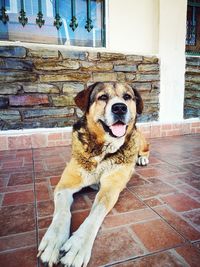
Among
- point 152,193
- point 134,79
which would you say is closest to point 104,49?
point 134,79

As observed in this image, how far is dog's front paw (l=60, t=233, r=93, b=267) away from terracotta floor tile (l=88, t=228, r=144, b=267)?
0.06 meters

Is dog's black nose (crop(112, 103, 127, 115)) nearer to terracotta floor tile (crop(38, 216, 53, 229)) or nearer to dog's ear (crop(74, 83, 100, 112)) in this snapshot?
dog's ear (crop(74, 83, 100, 112))

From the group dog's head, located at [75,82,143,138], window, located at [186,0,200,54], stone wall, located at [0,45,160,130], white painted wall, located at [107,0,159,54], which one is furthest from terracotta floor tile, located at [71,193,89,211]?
window, located at [186,0,200,54]

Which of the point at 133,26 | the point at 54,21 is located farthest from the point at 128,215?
the point at 133,26

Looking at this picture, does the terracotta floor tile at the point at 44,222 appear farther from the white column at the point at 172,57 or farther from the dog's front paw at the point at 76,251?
the white column at the point at 172,57

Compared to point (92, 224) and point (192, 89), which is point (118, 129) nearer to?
point (92, 224)

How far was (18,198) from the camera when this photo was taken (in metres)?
A: 2.16

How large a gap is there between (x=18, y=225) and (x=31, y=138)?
246 centimetres

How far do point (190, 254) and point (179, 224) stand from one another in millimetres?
324

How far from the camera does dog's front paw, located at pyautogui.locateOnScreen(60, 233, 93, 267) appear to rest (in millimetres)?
1288

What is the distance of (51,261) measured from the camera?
1.31 meters

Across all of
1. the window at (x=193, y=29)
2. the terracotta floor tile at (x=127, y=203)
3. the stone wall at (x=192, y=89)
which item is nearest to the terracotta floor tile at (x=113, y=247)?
the terracotta floor tile at (x=127, y=203)

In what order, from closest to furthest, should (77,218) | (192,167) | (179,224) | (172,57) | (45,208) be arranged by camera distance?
(179,224), (77,218), (45,208), (192,167), (172,57)

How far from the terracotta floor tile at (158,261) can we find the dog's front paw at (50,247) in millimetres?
352
